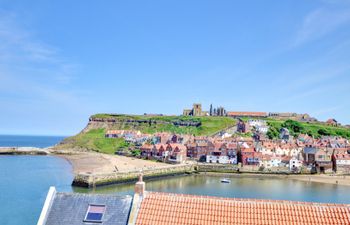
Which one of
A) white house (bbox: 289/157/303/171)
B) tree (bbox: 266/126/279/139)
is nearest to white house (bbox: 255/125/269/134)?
tree (bbox: 266/126/279/139)

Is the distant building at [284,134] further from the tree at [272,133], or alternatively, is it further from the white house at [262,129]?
the white house at [262,129]

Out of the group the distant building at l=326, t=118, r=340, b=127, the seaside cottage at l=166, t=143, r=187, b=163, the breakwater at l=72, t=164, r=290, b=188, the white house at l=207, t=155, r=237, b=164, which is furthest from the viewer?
the distant building at l=326, t=118, r=340, b=127

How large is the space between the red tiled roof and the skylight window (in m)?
1.49

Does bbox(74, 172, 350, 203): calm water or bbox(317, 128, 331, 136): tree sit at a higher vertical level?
bbox(317, 128, 331, 136): tree

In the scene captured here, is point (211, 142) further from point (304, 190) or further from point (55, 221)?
point (55, 221)

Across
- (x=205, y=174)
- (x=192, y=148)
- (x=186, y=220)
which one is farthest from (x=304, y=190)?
(x=186, y=220)

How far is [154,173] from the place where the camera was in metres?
71.9

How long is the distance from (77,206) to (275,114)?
614 feet

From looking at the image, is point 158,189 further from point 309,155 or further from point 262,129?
point 262,129

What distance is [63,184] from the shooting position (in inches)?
2185

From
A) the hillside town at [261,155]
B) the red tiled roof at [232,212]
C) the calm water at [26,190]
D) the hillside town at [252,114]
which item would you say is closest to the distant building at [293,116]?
the hillside town at [252,114]

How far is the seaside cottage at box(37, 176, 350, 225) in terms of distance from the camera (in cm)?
1223

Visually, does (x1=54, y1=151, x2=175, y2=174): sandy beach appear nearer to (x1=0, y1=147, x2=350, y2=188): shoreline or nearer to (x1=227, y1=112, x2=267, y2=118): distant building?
(x1=0, y1=147, x2=350, y2=188): shoreline

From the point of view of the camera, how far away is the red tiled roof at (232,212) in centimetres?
1216
